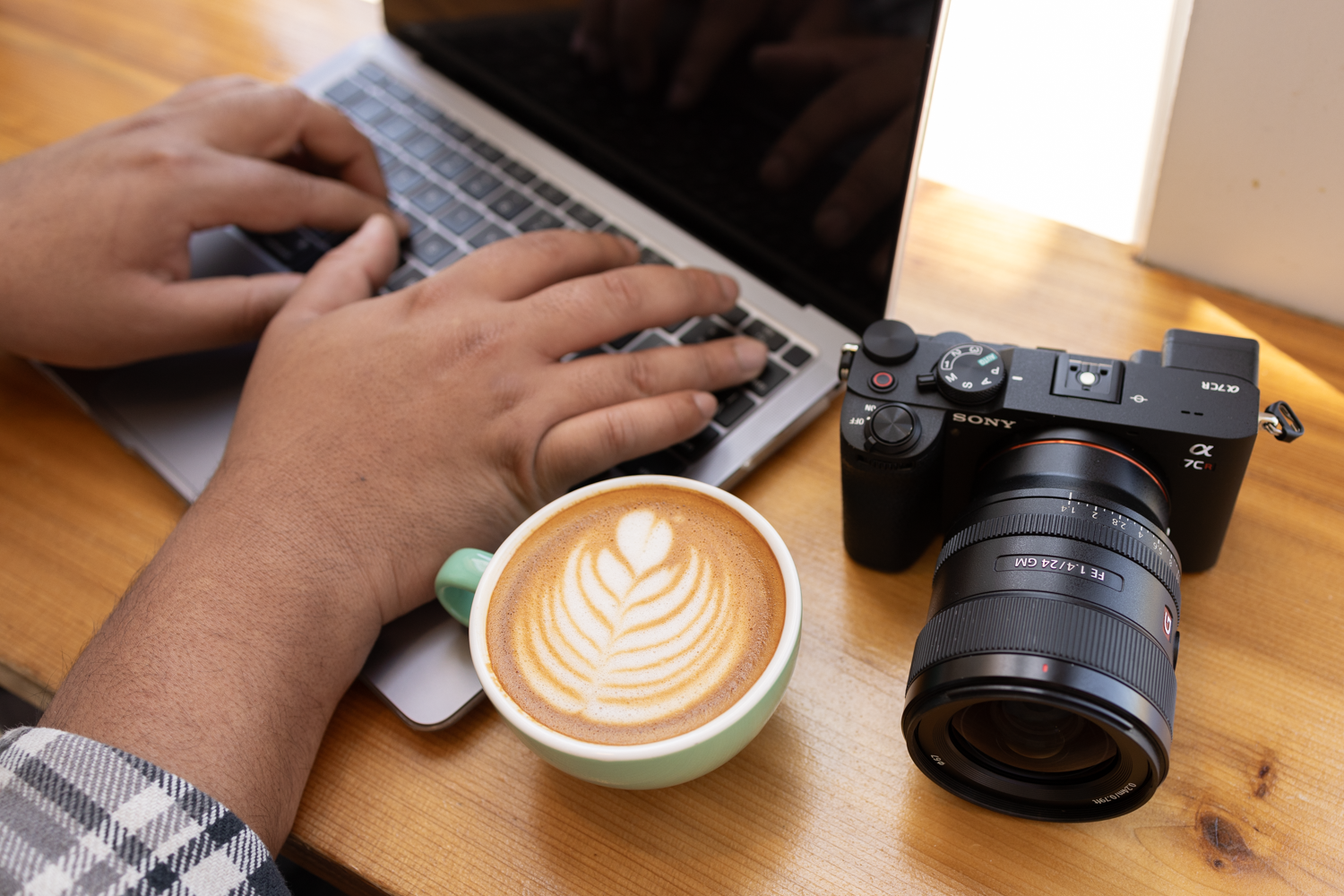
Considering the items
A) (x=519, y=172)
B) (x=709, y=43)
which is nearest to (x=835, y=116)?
(x=709, y=43)

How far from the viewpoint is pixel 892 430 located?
0.55 metres

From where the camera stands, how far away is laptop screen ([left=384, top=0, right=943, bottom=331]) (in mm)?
602

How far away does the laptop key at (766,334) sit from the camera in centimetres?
73

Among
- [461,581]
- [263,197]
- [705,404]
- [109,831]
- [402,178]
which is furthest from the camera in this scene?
[402,178]

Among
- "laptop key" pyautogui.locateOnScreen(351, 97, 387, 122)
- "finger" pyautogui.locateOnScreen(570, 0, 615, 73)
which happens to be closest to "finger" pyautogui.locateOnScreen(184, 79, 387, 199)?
"laptop key" pyautogui.locateOnScreen(351, 97, 387, 122)

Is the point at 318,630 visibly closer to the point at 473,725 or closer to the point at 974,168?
the point at 473,725

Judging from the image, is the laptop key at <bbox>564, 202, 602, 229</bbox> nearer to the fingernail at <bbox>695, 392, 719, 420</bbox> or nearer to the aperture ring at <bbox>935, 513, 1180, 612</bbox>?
the fingernail at <bbox>695, 392, 719, 420</bbox>

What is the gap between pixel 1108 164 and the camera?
82cm

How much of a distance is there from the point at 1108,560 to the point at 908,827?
7.1 inches

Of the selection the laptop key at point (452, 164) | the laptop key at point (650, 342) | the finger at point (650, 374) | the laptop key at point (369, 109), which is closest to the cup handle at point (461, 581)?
the finger at point (650, 374)

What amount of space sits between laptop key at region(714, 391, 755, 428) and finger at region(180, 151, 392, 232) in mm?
359

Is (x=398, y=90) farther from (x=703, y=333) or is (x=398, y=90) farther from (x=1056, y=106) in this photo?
(x=1056, y=106)

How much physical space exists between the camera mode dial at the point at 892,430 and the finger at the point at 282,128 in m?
0.52

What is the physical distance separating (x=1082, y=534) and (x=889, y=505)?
0.38 ft
